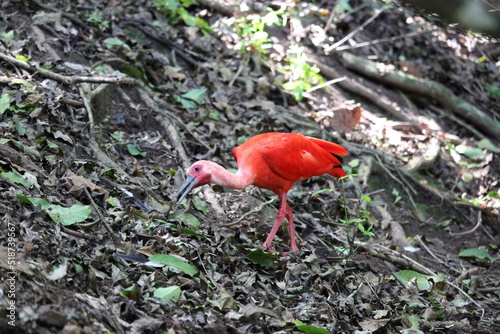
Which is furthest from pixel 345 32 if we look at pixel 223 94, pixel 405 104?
pixel 223 94

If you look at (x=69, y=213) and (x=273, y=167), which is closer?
(x=69, y=213)

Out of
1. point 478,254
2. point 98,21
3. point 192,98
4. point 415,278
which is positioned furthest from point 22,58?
point 478,254

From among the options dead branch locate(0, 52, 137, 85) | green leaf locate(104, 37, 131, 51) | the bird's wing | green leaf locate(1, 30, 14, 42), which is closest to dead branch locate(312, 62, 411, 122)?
green leaf locate(104, 37, 131, 51)

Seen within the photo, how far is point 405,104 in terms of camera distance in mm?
9242

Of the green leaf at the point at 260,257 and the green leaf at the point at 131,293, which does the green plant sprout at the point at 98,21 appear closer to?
the green leaf at the point at 260,257

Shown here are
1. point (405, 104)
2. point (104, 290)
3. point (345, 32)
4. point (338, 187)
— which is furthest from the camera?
point (345, 32)

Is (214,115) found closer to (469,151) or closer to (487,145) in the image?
(469,151)

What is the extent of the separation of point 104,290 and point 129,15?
16.6 feet

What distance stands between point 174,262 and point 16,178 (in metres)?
1.18

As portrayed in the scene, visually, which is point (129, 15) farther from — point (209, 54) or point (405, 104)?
point (405, 104)

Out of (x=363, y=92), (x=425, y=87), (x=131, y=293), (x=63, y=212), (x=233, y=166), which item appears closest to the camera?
(x=131, y=293)

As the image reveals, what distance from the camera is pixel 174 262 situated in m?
3.81

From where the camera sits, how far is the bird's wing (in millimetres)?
→ 5035

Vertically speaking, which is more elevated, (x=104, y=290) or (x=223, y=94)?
(x=104, y=290)
